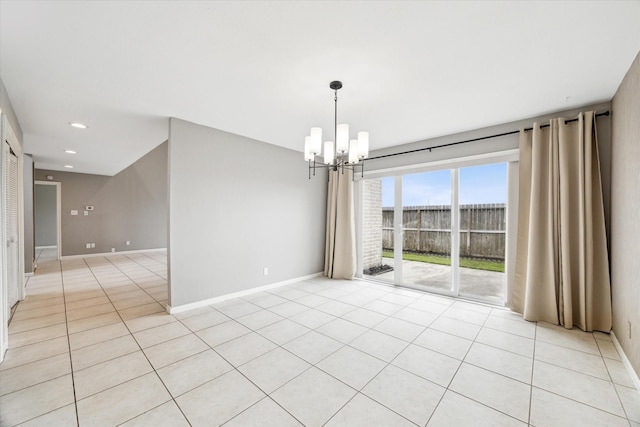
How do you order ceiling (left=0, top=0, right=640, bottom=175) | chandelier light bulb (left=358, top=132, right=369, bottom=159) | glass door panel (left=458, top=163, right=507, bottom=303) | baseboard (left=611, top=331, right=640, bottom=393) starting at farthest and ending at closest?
glass door panel (left=458, top=163, right=507, bottom=303) → chandelier light bulb (left=358, top=132, right=369, bottom=159) → baseboard (left=611, top=331, right=640, bottom=393) → ceiling (left=0, top=0, right=640, bottom=175)

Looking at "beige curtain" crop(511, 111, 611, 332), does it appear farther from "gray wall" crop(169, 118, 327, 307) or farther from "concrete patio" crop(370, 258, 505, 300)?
"gray wall" crop(169, 118, 327, 307)

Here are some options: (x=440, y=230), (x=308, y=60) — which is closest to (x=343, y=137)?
(x=308, y=60)

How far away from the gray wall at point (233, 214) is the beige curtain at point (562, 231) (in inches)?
134

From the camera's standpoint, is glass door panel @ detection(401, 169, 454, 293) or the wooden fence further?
glass door panel @ detection(401, 169, 454, 293)

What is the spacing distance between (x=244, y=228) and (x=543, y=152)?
4226 mm

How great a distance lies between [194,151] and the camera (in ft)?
11.5

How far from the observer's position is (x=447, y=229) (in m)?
4.32

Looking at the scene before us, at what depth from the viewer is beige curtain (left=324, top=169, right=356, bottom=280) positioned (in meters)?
5.05

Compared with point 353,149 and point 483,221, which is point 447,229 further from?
point 353,149

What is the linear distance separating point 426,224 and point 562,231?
6.07 ft

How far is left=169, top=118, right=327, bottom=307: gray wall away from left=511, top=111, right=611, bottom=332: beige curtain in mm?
3406

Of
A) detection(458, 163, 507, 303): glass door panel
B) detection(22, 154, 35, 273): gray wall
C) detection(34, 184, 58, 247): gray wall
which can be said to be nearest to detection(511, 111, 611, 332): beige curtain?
detection(458, 163, 507, 303): glass door panel

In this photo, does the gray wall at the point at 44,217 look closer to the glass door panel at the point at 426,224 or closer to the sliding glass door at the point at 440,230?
the sliding glass door at the point at 440,230

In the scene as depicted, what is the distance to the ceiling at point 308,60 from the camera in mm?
1623
